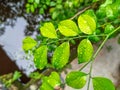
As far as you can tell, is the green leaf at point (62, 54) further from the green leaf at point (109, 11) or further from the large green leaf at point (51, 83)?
the green leaf at point (109, 11)

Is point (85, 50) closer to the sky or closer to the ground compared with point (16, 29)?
closer to the sky

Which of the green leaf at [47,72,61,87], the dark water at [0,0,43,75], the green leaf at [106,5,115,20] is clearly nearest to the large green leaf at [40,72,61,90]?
the green leaf at [47,72,61,87]

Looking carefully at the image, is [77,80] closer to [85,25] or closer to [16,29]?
[85,25]

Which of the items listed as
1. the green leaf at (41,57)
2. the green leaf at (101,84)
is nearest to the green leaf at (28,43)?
the green leaf at (41,57)

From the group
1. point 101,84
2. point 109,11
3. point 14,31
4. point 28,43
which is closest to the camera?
point 101,84

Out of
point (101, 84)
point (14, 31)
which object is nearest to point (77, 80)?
point (101, 84)

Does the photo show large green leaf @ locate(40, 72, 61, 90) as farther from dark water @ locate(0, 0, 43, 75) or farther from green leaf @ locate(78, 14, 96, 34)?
dark water @ locate(0, 0, 43, 75)
